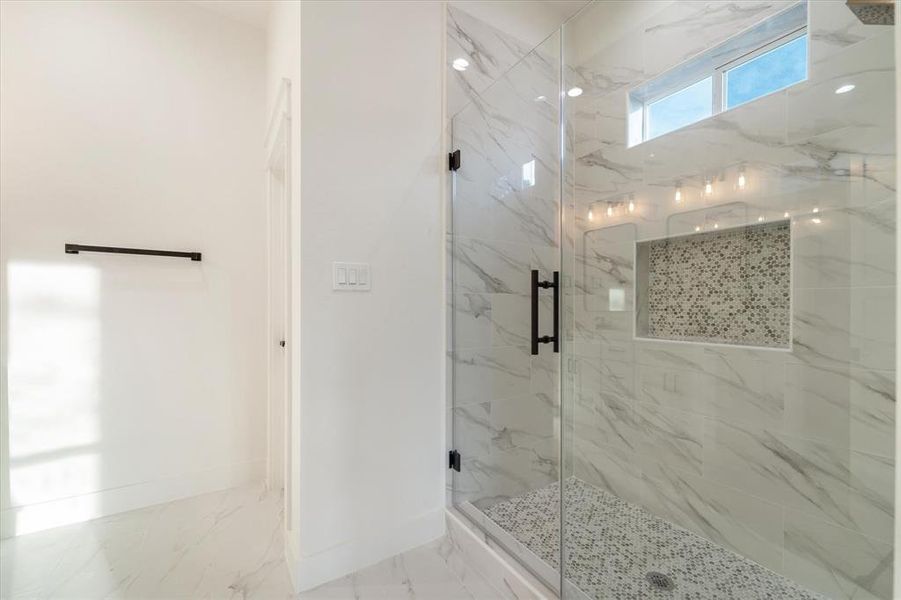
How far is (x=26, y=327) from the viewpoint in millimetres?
1794

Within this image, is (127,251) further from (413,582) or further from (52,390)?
(413,582)

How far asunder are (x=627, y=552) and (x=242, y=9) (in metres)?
3.47

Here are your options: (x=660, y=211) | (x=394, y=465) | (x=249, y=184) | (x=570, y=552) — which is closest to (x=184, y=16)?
(x=249, y=184)

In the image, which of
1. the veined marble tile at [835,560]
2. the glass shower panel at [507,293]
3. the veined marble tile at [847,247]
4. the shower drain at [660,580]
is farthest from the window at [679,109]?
the shower drain at [660,580]

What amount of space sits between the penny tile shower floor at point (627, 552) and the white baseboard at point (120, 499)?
1.53 m

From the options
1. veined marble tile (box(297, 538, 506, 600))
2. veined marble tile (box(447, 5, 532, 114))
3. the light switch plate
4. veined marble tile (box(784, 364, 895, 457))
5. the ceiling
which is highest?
the ceiling

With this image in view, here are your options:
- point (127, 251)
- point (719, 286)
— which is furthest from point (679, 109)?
point (127, 251)

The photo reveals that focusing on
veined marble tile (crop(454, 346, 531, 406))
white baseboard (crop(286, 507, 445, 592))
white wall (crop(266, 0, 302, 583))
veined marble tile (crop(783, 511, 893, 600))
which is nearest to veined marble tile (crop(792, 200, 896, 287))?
veined marble tile (crop(783, 511, 893, 600))

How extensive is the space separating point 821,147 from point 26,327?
139 inches

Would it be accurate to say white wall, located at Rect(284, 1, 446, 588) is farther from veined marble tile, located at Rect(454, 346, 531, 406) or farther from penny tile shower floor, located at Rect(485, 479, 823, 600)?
penny tile shower floor, located at Rect(485, 479, 823, 600)

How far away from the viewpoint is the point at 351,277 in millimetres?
1560

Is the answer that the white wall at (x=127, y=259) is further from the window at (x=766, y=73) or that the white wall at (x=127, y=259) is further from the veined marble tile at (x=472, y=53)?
the window at (x=766, y=73)

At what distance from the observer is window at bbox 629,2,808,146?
157 cm

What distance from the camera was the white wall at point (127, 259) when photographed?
1.79m
